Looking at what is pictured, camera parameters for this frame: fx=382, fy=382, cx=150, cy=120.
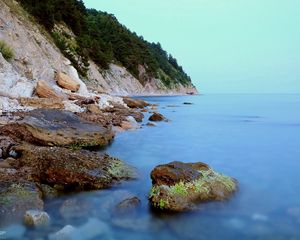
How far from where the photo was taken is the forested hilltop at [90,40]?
164ft

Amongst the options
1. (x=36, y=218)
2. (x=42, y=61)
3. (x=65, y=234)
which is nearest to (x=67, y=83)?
(x=42, y=61)

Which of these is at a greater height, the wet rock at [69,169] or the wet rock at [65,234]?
the wet rock at [69,169]

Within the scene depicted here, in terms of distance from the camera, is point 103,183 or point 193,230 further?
point 103,183

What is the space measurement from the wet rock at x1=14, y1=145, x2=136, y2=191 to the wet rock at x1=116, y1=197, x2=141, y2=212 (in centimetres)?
137

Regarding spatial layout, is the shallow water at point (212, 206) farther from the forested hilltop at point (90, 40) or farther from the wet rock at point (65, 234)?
the forested hilltop at point (90, 40)

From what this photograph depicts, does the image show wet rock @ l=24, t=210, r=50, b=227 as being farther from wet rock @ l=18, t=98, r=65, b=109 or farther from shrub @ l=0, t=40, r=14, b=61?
shrub @ l=0, t=40, r=14, b=61

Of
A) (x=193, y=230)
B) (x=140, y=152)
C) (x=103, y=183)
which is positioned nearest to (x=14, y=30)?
(x=140, y=152)

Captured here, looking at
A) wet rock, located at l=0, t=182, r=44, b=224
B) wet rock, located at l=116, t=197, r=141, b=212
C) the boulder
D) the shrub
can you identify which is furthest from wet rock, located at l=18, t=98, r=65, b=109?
wet rock, located at l=116, t=197, r=141, b=212

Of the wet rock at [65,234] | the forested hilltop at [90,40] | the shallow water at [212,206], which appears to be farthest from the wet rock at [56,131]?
the forested hilltop at [90,40]

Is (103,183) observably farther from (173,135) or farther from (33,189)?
(173,135)

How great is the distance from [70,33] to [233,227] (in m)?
56.2

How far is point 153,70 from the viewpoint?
313ft

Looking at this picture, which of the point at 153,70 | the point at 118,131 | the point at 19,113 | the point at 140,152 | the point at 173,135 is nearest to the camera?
the point at 140,152

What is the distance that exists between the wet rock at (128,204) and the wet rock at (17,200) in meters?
1.65
